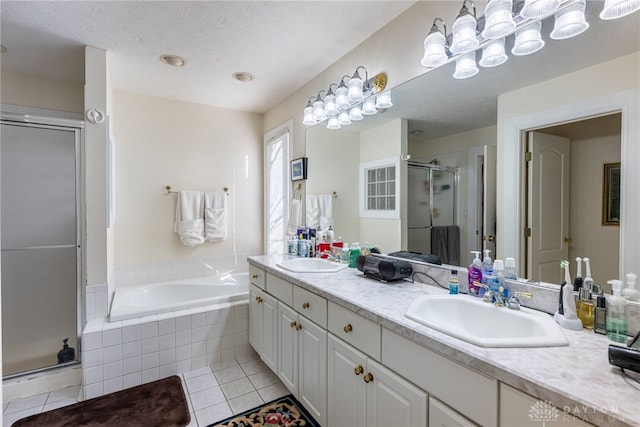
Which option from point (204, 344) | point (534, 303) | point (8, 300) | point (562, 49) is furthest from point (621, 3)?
point (8, 300)

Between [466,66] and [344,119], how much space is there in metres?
0.96

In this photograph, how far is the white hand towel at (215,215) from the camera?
3.20m

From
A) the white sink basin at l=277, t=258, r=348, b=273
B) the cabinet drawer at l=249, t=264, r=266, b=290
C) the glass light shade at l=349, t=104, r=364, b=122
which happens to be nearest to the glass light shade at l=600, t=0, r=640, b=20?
the glass light shade at l=349, t=104, r=364, b=122

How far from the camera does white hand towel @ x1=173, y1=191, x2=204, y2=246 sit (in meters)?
3.08

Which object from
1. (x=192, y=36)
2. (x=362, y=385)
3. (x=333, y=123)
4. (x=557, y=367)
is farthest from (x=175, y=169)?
(x=557, y=367)

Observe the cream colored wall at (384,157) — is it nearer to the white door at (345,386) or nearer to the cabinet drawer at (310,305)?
the cabinet drawer at (310,305)

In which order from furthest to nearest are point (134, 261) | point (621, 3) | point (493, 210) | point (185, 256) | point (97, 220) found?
1. point (185, 256)
2. point (134, 261)
3. point (97, 220)
4. point (493, 210)
5. point (621, 3)

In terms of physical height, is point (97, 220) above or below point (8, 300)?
above

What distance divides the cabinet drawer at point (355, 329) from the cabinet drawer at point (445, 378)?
5 cm

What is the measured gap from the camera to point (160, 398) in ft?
6.59

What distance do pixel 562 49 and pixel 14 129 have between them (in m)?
3.36

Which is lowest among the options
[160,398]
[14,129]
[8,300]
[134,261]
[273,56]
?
[160,398]

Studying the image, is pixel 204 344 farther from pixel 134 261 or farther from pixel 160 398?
pixel 134 261

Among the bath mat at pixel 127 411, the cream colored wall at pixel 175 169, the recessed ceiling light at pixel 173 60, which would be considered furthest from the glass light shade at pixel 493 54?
the cream colored wall at pixel 175 169
